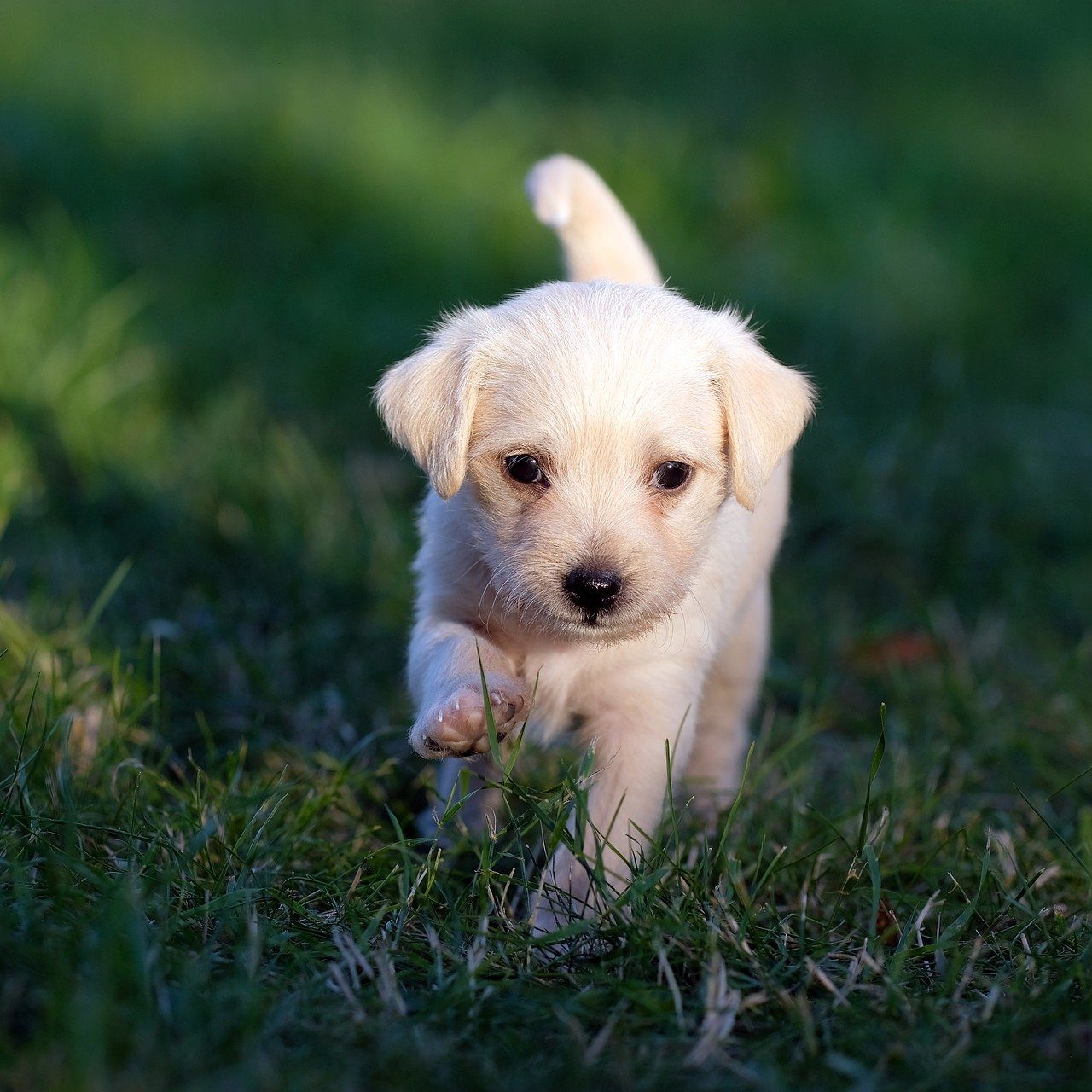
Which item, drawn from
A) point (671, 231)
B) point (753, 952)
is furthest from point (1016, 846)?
point (671, 231)

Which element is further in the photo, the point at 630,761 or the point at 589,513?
the point at 630,761

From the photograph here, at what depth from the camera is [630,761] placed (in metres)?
2.78

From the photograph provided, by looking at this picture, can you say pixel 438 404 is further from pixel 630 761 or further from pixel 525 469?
pixel 630 761

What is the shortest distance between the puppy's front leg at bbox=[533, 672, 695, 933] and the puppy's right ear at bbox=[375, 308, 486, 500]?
58 centimetres

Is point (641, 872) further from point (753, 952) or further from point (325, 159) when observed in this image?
point (325, 159)

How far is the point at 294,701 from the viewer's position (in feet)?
11.3

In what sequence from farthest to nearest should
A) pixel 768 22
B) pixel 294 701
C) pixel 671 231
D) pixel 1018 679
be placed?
pixel 768 22 < pixel 671 231 < pixel 1018 679 < pixel 294 701

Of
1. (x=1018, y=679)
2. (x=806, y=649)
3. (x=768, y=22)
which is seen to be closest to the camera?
(x=1018, y=679)

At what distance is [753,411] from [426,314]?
10.9 ft

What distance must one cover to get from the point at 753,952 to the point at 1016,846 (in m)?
0.96

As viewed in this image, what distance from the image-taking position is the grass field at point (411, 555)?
2.04 metres

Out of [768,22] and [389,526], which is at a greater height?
[768,22]

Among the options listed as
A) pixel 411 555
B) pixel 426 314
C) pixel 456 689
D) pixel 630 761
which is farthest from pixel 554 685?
pixel 426 314

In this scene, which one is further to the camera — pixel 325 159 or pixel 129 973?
pixel 325 159
